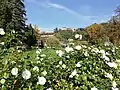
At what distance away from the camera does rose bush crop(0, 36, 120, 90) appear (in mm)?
3178

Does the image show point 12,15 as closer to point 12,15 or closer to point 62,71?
point 12,15

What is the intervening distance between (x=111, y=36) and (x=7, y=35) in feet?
101

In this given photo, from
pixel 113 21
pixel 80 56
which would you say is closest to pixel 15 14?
pixel 113 21

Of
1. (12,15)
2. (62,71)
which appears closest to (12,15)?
(12,15)

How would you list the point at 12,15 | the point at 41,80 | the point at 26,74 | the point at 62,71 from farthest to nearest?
the point at 12,15 → the point at 62,71 → the point at 41,80 → the point at 26,74

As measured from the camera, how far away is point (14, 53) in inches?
144

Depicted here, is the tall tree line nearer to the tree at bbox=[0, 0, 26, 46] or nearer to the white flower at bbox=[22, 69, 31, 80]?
the tree at bbox=[0, 0, 26, 46]

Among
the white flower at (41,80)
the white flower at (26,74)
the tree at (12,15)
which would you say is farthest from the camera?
the tree at (12,15)

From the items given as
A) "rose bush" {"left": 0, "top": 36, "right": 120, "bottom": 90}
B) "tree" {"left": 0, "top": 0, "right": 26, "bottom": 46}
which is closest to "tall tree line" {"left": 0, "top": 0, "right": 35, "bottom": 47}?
"tree" {"left": 0, "top": 0, "right": 26, "bottom": 46}

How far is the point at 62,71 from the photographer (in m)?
3.81

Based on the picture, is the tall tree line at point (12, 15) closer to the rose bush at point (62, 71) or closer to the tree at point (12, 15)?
the tree at point (12, 15)

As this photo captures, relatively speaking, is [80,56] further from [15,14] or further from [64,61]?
[15,14]

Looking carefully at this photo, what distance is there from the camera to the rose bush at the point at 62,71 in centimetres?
318

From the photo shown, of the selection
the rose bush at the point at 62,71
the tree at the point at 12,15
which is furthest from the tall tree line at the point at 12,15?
the rose bush at the point at 62,71
